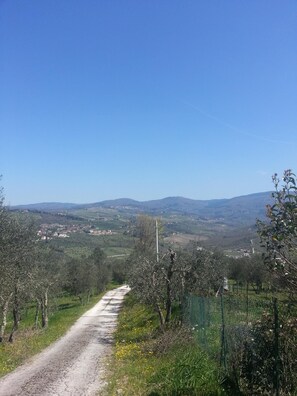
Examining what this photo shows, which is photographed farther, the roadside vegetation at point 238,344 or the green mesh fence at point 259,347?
the green mesh fence at point 259,347

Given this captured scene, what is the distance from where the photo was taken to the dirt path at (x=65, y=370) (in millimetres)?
11883

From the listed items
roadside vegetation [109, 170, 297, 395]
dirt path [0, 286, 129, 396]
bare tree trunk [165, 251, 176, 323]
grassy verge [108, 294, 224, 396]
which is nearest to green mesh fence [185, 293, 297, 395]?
roadside vegetation [109, 170, 297, 395]

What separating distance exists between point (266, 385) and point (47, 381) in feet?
26.3

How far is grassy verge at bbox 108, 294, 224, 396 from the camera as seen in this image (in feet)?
31.1

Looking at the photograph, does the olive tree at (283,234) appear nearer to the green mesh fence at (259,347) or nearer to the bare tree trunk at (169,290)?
the green mesh fence at (259,347)

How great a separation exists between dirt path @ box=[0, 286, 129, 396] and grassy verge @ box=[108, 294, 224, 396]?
0.69m

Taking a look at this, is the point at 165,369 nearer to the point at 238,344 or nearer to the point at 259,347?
the point at 238,344

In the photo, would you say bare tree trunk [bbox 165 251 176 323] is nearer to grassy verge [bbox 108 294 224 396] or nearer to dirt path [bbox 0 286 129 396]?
grassy verge [bbox 108 294 224 396]

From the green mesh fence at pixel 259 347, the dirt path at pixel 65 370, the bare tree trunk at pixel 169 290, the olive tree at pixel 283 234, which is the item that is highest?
the olive tree at pixel 283 234

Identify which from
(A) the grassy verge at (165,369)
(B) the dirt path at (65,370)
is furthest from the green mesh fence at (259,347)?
(B) the dirt path at (65,370)

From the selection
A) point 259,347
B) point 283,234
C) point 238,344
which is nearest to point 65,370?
point 238,344

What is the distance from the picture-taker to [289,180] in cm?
606

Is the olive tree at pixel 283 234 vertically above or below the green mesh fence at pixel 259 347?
above

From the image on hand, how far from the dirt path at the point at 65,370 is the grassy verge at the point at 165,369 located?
69cm
